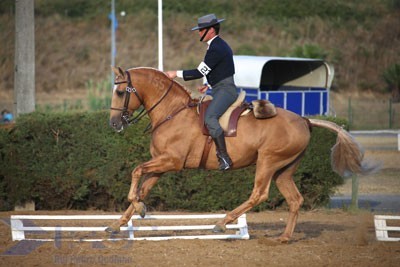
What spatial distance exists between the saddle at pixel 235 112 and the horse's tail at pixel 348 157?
0.90 meters

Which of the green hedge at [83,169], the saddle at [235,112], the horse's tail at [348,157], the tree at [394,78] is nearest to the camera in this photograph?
the saddle at [235,112]

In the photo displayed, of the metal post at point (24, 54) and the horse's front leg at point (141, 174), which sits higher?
the metal post at point (24, 54)

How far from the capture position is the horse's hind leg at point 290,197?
9.81 metres

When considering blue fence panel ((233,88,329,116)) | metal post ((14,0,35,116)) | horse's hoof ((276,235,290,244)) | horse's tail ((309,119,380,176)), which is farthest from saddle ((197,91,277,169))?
blue fence panel ((233,88,329,116))

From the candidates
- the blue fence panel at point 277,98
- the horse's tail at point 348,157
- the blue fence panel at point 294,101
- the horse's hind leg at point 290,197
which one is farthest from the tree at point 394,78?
the horse's hind leg at point 290,197

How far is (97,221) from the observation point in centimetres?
1249

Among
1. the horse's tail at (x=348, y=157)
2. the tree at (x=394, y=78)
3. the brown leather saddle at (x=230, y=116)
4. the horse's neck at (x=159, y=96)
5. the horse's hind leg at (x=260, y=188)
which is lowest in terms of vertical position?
the tree at (x=394, y=78)

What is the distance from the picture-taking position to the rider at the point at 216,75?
373 inches

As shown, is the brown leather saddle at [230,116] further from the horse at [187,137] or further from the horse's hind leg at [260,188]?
the horse's hind leg at [260,188]

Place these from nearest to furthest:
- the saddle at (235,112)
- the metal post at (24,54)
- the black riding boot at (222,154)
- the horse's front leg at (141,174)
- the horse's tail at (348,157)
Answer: the horse's front leg at (141,174) < the black riding boot at (222,154) < the saddle at (235,112) < the horse's tail at (348,157) < the metal post at (24,54)

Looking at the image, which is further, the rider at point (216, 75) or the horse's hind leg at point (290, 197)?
the horse's hind leg at point (290, 197)

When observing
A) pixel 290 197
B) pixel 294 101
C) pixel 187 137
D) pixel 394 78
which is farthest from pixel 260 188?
pixel 394 78

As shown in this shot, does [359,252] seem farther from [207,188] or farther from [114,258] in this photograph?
[207,188]

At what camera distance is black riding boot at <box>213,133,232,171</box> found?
9453 millimetres
